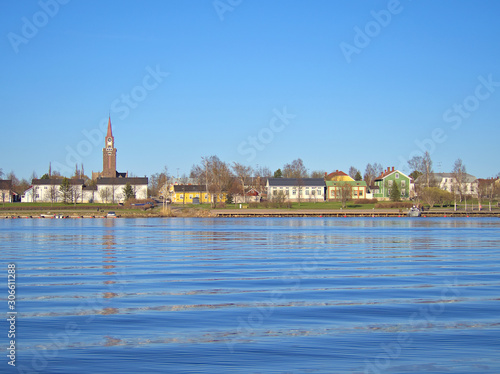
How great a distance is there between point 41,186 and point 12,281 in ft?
467

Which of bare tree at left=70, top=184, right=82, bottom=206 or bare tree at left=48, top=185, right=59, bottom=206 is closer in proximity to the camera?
bare tree at left=48, top=185, right=59, bottom=206

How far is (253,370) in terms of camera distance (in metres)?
11.1

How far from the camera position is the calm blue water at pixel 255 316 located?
11.7 m

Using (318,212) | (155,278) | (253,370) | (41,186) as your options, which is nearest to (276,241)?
(155,278)

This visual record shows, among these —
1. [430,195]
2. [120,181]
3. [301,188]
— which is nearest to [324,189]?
[301,188]

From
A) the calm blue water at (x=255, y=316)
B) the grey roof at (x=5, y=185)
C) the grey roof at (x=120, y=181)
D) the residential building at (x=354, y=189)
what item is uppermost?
the grey roof at (x=120, y=181)

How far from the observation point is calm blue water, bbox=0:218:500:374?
38.4 feet

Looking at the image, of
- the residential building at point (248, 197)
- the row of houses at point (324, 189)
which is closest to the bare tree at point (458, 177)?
the row of houses at point (324, 189)

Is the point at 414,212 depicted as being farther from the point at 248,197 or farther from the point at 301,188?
the point at 301,188

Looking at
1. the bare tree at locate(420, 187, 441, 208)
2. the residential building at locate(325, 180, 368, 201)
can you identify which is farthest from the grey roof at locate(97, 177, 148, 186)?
the bare tree at locate(420, 187, 441, 208)

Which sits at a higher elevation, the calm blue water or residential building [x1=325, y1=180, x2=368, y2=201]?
residential building [x1=325, y1=180, x2=368, y2=201]

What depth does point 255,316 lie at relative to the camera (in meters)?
15.7

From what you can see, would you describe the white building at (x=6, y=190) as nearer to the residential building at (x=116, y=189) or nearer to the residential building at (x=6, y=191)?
the residential building at (x=6, y=191)

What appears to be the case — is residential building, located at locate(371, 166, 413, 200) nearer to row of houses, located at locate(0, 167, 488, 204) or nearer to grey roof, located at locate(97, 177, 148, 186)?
row of houses, located at locate(0, 167, 488, 204)
